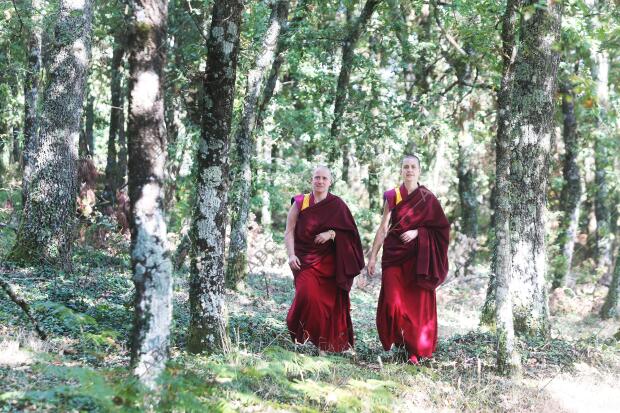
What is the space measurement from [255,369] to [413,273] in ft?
11.1

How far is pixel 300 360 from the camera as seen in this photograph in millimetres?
6211

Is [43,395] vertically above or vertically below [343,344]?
above

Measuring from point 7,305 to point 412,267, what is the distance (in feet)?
16.9

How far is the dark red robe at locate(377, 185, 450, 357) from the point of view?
8086 millimetres

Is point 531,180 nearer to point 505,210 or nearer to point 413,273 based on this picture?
point 413,273

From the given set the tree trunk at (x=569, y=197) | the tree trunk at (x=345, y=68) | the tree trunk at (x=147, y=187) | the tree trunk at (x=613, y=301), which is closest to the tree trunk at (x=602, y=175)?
the tree trunk at (x=569, y=197)

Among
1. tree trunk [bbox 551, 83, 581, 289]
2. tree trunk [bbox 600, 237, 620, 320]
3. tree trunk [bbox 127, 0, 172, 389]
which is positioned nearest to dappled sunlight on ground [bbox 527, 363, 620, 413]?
tree trunk [bbox 127, 0, 172, 389]

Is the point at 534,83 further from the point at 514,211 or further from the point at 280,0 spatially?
the point at 280,0

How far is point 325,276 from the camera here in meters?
8.45

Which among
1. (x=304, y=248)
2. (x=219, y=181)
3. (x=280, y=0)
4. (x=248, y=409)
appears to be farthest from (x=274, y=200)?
(x=248, y=409)

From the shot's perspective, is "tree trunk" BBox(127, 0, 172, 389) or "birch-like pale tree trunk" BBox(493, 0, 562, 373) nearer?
"tree trunk" BBox(127, 0, 172, 389)

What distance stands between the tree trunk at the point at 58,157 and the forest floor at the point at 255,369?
0.62m

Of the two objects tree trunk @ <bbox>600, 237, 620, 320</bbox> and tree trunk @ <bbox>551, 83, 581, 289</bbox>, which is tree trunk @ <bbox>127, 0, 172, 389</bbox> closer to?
tree trunk @ <bbox>600, 237, 620, 320</bbox>

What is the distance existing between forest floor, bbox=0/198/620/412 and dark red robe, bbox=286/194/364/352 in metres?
0.29
